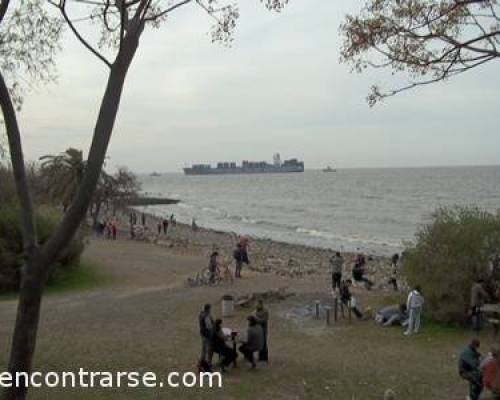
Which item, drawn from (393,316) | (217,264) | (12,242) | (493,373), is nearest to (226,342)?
(493,373)

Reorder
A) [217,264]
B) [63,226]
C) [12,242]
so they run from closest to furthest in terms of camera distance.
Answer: [63,226] < [12,242] < [217,264]

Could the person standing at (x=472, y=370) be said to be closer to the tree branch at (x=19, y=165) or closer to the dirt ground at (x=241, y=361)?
the dirt ground at (x=241, y=361)

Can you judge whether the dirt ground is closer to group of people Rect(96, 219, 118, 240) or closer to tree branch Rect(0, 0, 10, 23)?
tree branch Rect(0, 0, 10, 23)

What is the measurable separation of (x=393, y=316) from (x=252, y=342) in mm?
6125

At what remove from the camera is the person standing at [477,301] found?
52.5ft

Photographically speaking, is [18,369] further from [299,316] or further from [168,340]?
[299,316]

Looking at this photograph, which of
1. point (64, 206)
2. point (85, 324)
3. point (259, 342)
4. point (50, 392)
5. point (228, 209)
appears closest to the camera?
point (50, 392)

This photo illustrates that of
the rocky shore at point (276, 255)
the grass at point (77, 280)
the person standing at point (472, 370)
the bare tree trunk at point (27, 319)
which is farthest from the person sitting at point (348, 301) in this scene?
the bare tree trunk at point (27, 319)

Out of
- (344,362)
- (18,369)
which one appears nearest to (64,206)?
(344,362)

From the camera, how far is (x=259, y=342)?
41.6ft

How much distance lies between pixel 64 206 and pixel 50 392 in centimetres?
3944

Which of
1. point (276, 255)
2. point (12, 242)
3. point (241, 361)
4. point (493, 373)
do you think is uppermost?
point (12, 242)

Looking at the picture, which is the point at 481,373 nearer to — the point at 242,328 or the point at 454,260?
the point at 454,260

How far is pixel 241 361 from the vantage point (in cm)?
1327
